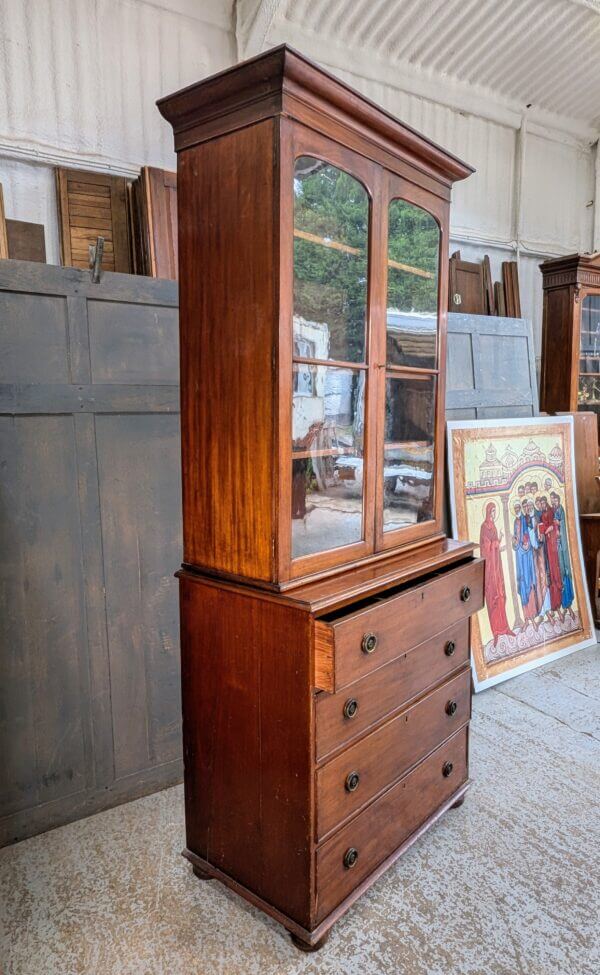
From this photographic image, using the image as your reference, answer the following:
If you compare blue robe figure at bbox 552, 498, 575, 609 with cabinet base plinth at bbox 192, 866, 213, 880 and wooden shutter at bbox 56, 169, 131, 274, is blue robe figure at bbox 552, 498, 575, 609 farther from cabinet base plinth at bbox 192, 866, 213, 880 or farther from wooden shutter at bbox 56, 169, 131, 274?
wooden shutter at bbox 56, 169, 131, 274

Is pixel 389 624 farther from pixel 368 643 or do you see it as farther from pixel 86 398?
pixel 86 398

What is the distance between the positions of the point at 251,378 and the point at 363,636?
661 millimetres

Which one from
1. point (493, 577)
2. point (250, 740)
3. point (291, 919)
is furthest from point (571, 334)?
point (291, 919)

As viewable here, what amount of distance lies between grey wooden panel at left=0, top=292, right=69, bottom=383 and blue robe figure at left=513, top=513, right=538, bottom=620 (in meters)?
2.34

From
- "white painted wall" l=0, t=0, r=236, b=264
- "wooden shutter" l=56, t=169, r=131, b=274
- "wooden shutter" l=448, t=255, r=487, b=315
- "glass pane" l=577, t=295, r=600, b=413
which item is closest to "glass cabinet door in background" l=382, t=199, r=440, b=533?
"wooden shutter" l=56, t=169, r=131, b=274

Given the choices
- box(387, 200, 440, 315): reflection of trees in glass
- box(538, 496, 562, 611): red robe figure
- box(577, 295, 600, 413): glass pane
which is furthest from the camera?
box(577, 295, 600, 413): glass pane

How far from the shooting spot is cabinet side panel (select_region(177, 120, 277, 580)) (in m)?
1.34

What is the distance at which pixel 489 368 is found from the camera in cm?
336

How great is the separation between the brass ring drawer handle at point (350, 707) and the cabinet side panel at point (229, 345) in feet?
1.25

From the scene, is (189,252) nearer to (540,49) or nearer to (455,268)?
(455,268)

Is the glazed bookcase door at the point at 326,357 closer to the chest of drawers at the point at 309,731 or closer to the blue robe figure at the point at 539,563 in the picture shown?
the chest of drawers at the point at 309,731

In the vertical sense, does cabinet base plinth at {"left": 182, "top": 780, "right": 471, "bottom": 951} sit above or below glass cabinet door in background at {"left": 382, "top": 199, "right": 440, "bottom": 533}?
below

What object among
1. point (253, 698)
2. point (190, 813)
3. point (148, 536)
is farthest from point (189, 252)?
point (190, 813)

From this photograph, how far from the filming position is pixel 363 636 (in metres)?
1.43
